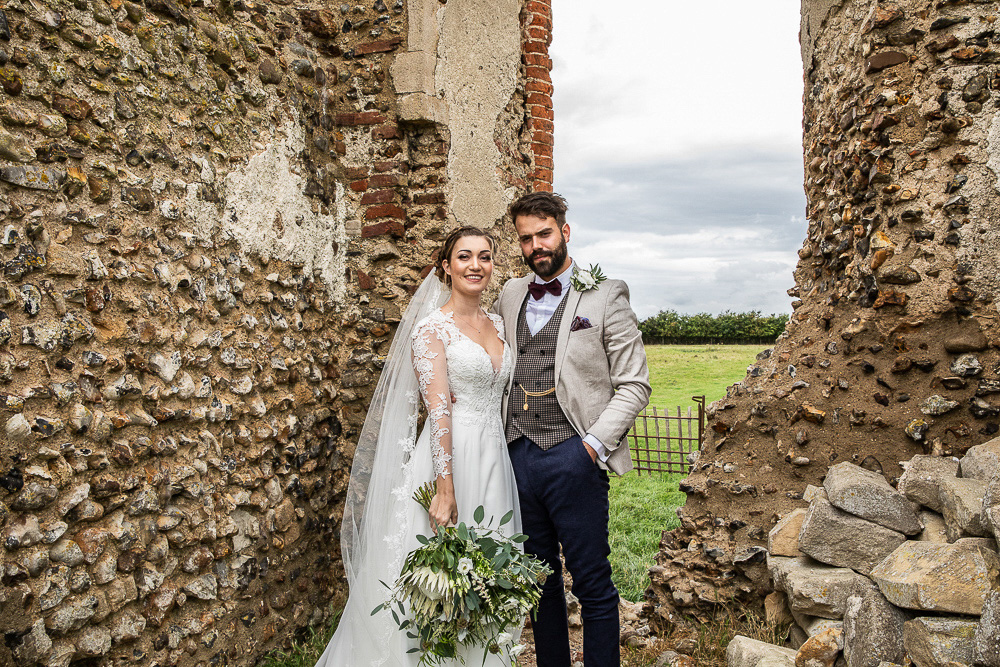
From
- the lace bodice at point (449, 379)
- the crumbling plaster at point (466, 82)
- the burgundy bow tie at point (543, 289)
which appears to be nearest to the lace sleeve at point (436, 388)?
the lace bodice at point (449, 379)

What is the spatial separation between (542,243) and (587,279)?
11.8 inches

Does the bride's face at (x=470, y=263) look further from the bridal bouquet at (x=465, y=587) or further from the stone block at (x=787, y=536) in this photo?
the stone block at (x=787, y=536)

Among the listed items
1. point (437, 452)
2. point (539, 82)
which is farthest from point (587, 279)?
point (539, 82)

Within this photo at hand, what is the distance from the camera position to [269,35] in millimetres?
4316

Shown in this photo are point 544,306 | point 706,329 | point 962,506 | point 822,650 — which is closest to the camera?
point 962,506

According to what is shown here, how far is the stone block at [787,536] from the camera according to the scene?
398cm

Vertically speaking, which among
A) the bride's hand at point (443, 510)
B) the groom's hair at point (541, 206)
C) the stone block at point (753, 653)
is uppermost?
the groom's hair at point (541, 206)

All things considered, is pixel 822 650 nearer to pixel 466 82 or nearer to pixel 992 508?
pixel 992 508

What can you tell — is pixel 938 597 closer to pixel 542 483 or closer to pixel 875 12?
pixel 542 483

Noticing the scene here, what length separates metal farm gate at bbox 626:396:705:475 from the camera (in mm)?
11773

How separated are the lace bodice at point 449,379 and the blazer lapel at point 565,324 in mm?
299

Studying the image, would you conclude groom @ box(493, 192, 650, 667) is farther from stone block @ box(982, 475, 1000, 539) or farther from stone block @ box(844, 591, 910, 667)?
stone block @ box(982, 475, 1000, 539)

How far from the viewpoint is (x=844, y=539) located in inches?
146

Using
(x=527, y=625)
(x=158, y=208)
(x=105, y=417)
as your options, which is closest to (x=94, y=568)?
(x=105, y=417)
